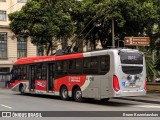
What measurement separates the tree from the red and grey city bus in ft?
25.4

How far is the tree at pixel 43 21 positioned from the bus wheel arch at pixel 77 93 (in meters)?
11.9

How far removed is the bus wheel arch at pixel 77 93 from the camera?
861 inches

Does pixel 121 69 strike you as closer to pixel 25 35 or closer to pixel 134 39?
pixel 134 39

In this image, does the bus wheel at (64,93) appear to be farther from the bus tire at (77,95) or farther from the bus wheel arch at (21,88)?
the bus wheel arch at (21,88)

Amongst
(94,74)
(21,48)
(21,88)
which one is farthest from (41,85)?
(21,48)

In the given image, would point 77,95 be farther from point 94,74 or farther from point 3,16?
point 3,16

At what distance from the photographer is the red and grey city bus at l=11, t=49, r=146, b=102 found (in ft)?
63.4

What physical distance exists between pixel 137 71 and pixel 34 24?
52.5 ft

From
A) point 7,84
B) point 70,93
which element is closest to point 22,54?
point 7,84

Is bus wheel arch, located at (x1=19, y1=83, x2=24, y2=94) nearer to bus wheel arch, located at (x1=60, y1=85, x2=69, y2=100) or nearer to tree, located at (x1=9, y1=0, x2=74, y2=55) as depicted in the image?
tree, located at (x1=9, y1=0, x2=74, y2=55)

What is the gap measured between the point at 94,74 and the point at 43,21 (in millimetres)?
14454

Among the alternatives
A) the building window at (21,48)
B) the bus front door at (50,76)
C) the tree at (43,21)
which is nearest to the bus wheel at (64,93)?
the bus front door at (50,76)

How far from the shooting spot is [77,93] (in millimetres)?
22125

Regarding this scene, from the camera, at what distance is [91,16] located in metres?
31.9
